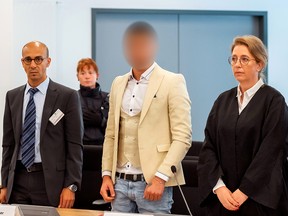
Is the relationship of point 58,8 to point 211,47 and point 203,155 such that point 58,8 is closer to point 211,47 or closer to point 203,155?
point 211,47

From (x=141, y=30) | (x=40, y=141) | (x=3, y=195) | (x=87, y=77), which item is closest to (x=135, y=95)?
(x=141, y=30)

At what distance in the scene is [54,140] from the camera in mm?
2410

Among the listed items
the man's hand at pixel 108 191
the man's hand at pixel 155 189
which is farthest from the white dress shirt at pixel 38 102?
the man's hand at pixel 155 189

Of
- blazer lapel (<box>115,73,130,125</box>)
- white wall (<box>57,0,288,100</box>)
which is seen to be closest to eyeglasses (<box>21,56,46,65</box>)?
blazer lapel (<box>115,73,130,125</box>)

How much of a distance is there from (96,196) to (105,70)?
2.53 meters

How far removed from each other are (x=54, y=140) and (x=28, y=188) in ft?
0.90

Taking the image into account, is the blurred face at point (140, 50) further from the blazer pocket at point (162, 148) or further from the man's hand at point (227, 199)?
the man's hand at point (227, 199)

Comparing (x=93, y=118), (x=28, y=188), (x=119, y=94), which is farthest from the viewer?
(x=93, y=118)

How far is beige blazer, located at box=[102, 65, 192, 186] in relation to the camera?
6.96 feet

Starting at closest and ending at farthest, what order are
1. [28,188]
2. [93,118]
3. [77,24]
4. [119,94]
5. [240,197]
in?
[240,197], [119,94], [28,188], [93,118], [77,24]

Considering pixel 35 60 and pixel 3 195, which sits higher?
pixel 35 60

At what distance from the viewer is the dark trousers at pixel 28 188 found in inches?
92.7

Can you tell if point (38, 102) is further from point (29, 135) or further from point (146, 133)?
point (146, 133)

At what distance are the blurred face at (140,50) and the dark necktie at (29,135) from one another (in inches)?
23.6
